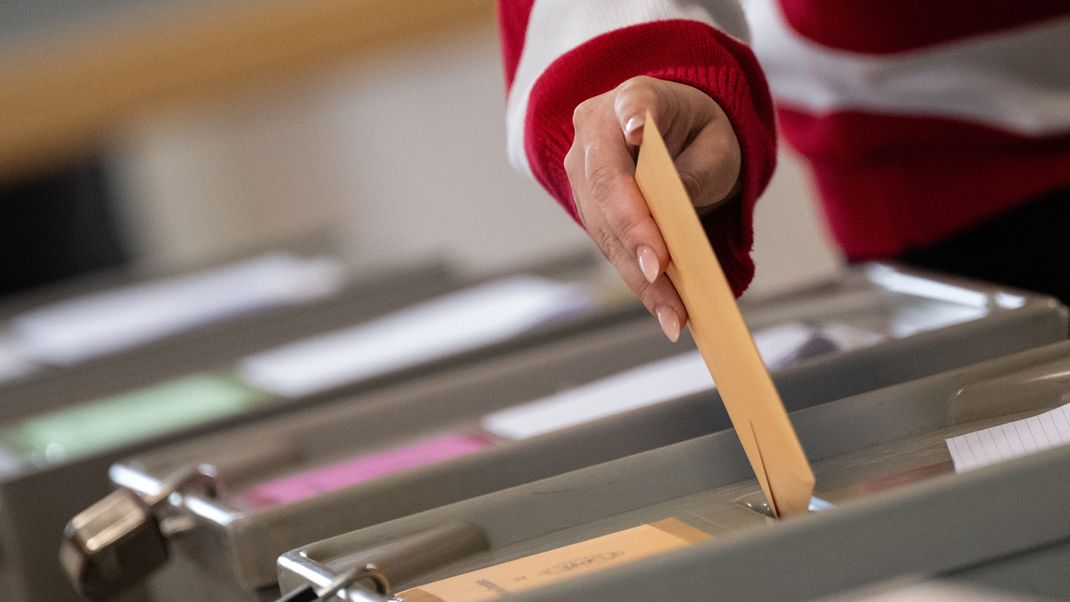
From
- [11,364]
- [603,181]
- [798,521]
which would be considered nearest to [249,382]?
[11,364]

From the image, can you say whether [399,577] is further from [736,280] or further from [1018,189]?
[1018,189]

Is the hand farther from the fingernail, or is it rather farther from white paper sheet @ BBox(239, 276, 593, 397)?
white paper sheet @ BBox(239, 276, 593, 397)

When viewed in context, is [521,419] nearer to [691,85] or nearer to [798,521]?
[691,85]

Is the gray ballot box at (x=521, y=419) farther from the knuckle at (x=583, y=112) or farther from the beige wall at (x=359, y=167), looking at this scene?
the beige wall at (x=359, y=167)

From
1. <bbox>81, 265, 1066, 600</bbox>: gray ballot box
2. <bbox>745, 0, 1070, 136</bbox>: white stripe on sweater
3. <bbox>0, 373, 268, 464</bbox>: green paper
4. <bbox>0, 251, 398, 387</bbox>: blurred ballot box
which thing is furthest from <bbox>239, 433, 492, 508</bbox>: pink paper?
<bbox>0, 251, 398, 387</bbox>: blurred ballot box

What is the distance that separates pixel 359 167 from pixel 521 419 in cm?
265

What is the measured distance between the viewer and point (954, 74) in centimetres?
90

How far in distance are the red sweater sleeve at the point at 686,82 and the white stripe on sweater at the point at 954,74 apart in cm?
23

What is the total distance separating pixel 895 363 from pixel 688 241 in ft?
0.70

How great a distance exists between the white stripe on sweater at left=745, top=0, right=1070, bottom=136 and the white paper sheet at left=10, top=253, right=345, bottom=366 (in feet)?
2.01

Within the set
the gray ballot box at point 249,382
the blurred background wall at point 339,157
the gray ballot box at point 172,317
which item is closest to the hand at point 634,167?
the gray ballot box at point 249,382

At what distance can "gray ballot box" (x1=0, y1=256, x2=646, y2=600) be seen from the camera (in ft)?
2.99

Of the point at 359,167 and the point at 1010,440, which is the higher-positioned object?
the point at 359,167

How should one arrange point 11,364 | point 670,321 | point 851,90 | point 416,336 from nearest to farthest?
point 670,321, point 851,90, point 416,336, point 11,364
